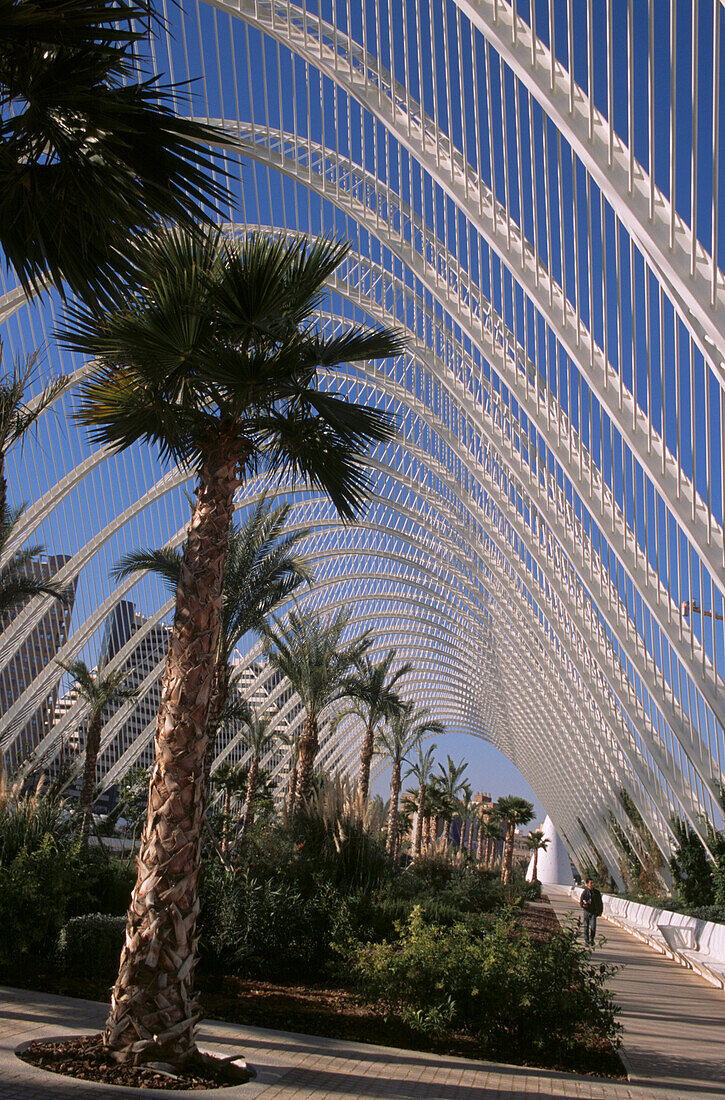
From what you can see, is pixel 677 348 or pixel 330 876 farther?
pixel 677 348

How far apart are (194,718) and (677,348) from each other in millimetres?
9899

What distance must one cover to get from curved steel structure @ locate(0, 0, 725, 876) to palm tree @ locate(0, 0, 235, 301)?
3.55 m

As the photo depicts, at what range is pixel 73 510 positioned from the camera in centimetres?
2925

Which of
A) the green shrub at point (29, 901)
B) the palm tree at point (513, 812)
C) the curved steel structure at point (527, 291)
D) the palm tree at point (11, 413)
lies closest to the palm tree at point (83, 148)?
the curved steel structure at point (527, 291)

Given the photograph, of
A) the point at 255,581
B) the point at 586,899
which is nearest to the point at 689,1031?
the point at 586,899

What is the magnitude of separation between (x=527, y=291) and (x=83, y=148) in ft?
33.7

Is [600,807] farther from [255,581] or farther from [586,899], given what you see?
[255,581]

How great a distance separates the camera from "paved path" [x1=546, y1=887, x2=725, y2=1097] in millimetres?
7000

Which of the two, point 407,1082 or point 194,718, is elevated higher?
point 194,718

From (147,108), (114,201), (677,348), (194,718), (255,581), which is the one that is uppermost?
(677,348)

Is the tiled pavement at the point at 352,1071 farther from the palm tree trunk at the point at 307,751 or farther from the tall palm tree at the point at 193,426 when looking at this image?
the palm tree trunk at the point at 307,751

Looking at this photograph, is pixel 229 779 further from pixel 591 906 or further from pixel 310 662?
pixel 591 906

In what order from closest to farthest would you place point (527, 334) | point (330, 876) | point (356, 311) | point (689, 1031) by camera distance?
1. point (689, 1031)
2. point (330, 876)
3. point (527, 334)
4. point (356, 311)

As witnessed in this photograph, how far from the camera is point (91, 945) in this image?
8812 mm
